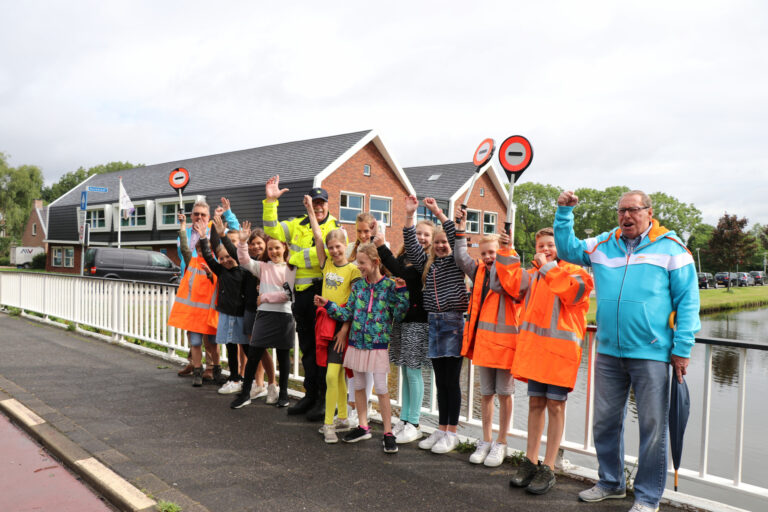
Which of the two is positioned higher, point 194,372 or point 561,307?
point 561,307

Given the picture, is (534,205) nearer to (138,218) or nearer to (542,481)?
(138,218)

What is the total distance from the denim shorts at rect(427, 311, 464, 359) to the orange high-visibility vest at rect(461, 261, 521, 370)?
6.5 inches

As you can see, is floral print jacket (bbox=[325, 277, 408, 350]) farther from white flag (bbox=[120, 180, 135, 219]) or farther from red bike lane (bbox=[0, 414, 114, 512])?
white flag (bbox=[120, 180, 135, 219])

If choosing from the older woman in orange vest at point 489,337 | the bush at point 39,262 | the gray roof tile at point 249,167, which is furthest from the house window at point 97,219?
the older woman in orange vest at point 489,337

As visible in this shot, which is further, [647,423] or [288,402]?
[288,402]

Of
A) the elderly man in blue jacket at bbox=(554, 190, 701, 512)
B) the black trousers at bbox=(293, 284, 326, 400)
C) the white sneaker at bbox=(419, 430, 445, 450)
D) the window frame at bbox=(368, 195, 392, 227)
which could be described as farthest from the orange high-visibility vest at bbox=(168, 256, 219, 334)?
the window frame at bbox=(368, 195, 392, 227)

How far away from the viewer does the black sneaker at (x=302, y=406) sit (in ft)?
18.1

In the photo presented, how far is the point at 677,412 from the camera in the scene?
3.39m

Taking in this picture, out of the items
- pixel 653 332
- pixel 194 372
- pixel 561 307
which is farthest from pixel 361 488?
pixel 194 372

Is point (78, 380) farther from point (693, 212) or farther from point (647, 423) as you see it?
point (693, 212)

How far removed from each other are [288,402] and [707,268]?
282 ft

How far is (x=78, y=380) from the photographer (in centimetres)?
675

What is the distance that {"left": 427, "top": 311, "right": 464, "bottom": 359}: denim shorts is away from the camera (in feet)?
14.8

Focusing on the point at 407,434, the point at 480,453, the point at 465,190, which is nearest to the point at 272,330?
the point at 407,434
